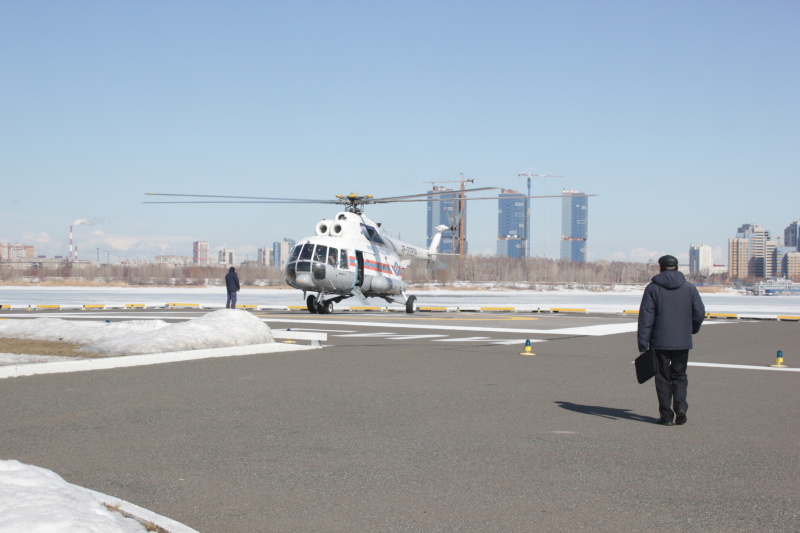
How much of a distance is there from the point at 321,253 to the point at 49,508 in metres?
26.3

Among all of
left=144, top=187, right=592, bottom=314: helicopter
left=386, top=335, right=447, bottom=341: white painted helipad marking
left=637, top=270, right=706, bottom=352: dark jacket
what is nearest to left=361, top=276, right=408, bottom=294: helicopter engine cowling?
left=144, top=187, right=592, bottom=314: helicopter

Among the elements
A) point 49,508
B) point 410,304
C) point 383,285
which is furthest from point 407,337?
point 49,508

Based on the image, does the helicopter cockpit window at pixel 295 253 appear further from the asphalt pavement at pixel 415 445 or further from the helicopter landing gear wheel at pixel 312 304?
the asphalt pavement at pixel 415 445

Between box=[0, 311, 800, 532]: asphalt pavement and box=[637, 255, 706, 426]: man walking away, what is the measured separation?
56 cm

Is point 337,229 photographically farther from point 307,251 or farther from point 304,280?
point 304,280

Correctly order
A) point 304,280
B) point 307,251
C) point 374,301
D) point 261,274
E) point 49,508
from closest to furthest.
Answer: point 49,508
point 304,280
point 307,251
point 374,301
point 261,274

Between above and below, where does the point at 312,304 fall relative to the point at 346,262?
below

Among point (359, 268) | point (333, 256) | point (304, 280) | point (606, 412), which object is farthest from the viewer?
point (359, 268)

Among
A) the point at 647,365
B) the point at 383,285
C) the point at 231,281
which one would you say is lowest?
the point at 647,365

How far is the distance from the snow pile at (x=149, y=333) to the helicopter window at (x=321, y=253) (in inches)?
499

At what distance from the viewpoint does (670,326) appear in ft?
30.2

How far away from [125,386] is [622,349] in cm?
1158

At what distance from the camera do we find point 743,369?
578 inches

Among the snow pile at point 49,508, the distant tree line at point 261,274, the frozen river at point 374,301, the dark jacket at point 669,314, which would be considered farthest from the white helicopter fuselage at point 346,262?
the distant tree line at point 261,274
